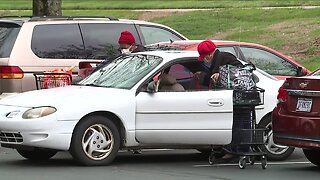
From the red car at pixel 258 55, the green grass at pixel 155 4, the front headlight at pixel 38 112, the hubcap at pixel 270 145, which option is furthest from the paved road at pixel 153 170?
the green grass at pixel 155 4

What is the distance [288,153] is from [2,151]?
14.0ft

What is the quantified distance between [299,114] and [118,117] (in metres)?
2.25

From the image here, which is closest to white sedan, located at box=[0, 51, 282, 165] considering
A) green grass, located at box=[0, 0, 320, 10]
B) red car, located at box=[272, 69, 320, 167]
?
red car, located at box=[272, 69, 320, 167]

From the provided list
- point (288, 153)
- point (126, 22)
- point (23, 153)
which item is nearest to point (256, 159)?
point (288, 153)

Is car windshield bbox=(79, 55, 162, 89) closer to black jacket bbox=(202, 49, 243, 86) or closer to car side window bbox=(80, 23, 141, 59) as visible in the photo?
black jacket bbox=(202, 49, 243, 86)

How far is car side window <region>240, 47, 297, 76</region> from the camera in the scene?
45.4 ft

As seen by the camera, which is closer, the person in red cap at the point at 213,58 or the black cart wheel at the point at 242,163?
the black cart wheel at the point at 242,163

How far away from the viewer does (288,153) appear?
11594 mm

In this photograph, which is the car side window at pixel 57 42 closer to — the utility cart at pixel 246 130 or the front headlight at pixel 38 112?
the front headlight at pixel 38 112

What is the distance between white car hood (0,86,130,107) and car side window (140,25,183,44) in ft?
13.2

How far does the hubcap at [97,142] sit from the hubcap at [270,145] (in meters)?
2.15

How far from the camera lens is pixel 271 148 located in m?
11.5

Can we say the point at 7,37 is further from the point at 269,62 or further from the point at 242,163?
the point at 242,163

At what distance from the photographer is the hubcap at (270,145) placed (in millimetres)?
11336
